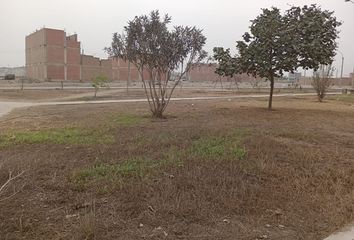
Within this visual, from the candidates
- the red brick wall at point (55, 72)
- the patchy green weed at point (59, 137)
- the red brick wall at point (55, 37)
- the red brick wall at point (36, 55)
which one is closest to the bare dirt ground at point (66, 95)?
the patchy green weed at point (59, 137)

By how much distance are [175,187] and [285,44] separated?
45.9 ft

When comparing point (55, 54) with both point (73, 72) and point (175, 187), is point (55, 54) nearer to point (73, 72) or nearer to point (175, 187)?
point (73, 72)

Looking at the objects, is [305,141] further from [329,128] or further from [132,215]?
[132,215]

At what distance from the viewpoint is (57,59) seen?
84.6 m

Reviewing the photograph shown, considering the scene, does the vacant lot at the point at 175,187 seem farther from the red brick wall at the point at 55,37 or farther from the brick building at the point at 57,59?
the red brick wall at the point at 55,37

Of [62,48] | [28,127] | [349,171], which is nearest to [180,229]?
A: [349,171]

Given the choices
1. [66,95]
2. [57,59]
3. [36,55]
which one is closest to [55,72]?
[57,59]

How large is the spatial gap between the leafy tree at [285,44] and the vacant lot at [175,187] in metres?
8.67

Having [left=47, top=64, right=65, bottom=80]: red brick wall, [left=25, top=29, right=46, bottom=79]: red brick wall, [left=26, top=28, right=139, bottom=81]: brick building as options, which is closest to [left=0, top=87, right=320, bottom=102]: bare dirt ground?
[left=26, top=28, right=139, bottom=81]: brick building

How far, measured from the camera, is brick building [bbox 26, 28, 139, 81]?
274ft

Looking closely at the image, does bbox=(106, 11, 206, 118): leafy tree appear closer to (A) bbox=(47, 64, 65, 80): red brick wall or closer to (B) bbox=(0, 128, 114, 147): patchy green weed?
(B) bbox=(0, 128, 114, 147): patchy green weed

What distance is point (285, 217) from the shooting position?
5.26 meters

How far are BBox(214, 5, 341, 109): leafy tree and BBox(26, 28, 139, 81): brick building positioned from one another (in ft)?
206

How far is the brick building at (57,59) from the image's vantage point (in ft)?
274
